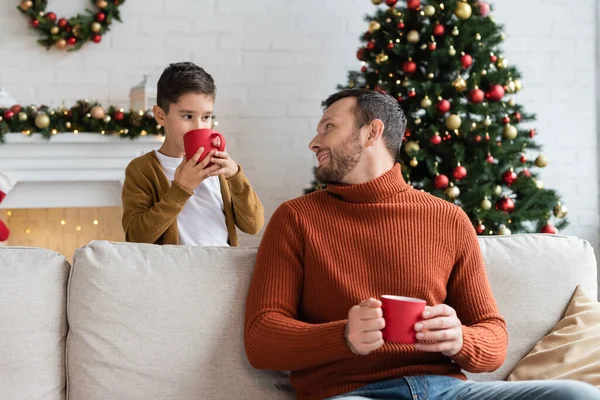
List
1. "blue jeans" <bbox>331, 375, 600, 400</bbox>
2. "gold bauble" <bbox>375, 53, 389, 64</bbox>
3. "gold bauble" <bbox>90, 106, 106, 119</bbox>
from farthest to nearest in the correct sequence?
1. "gold bauble" <bbox>90, 106, 106, 119</bbox>
2. "gold bauble" <bbox>375, 53, 389, 64</bbox>
3. "blue jeans" <bbox>331, 375, 600, 400</bbox>

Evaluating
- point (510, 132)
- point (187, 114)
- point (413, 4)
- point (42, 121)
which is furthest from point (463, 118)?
point (42, 121)

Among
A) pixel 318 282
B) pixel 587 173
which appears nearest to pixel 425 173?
pixel 587 173

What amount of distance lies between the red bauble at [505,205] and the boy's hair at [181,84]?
1556 mm

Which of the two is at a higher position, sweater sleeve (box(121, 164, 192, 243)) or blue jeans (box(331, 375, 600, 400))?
sweater sleeve (box(121, 164, 192, 243))

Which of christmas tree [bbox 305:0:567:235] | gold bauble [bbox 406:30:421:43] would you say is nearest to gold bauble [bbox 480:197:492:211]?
christmas tree [bbox 305:0:567:235]

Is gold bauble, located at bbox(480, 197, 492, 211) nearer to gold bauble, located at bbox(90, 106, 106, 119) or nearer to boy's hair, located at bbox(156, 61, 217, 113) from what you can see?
boy's hair, located at bbox(156, 61, 217, 113)

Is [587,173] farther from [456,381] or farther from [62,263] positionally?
[62,263]

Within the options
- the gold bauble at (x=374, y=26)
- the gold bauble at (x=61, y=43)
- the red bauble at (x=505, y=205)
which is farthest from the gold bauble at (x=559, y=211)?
the gold bauble at (x=61, y=43)

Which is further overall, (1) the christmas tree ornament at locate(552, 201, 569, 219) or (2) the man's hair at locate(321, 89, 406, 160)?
(1) the christmas tree ornament at locate(552, 201, 569, 219)

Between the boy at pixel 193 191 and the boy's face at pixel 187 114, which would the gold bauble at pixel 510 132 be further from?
the boy's face at pixel 187 114

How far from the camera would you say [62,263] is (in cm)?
179

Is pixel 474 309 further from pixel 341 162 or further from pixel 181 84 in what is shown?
pixel 181 84

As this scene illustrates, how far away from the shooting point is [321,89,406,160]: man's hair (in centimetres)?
195

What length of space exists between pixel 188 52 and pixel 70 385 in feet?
8.39
